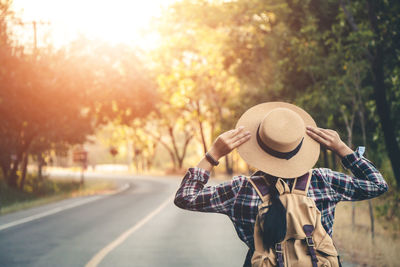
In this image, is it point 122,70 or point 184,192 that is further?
point 122,70

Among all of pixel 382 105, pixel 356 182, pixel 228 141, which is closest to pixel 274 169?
pixel 228 141

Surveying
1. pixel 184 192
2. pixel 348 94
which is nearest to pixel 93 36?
pixel 348 94

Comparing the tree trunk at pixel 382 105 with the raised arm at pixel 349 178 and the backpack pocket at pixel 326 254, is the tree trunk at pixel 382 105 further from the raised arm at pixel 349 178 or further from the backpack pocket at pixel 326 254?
the backpack pocket at pixel 326 254

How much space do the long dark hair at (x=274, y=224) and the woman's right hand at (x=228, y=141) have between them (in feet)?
1.15

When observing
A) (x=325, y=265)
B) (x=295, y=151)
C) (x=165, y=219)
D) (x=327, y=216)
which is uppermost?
(x=295, y=151)

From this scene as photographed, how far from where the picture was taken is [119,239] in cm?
1125

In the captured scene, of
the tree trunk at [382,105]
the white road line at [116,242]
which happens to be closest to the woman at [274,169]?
the white road line at [116,242]

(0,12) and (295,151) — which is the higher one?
(0,12)

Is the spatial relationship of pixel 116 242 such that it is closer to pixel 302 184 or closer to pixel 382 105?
pixel 382 105

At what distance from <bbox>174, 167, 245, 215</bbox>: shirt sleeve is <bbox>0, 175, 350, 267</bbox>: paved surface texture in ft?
18.3

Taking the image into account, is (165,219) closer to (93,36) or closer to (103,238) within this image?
A: (103,238)

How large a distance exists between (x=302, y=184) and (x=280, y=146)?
0.75 ft

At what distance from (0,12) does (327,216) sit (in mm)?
19940

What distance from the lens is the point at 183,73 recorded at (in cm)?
4172
